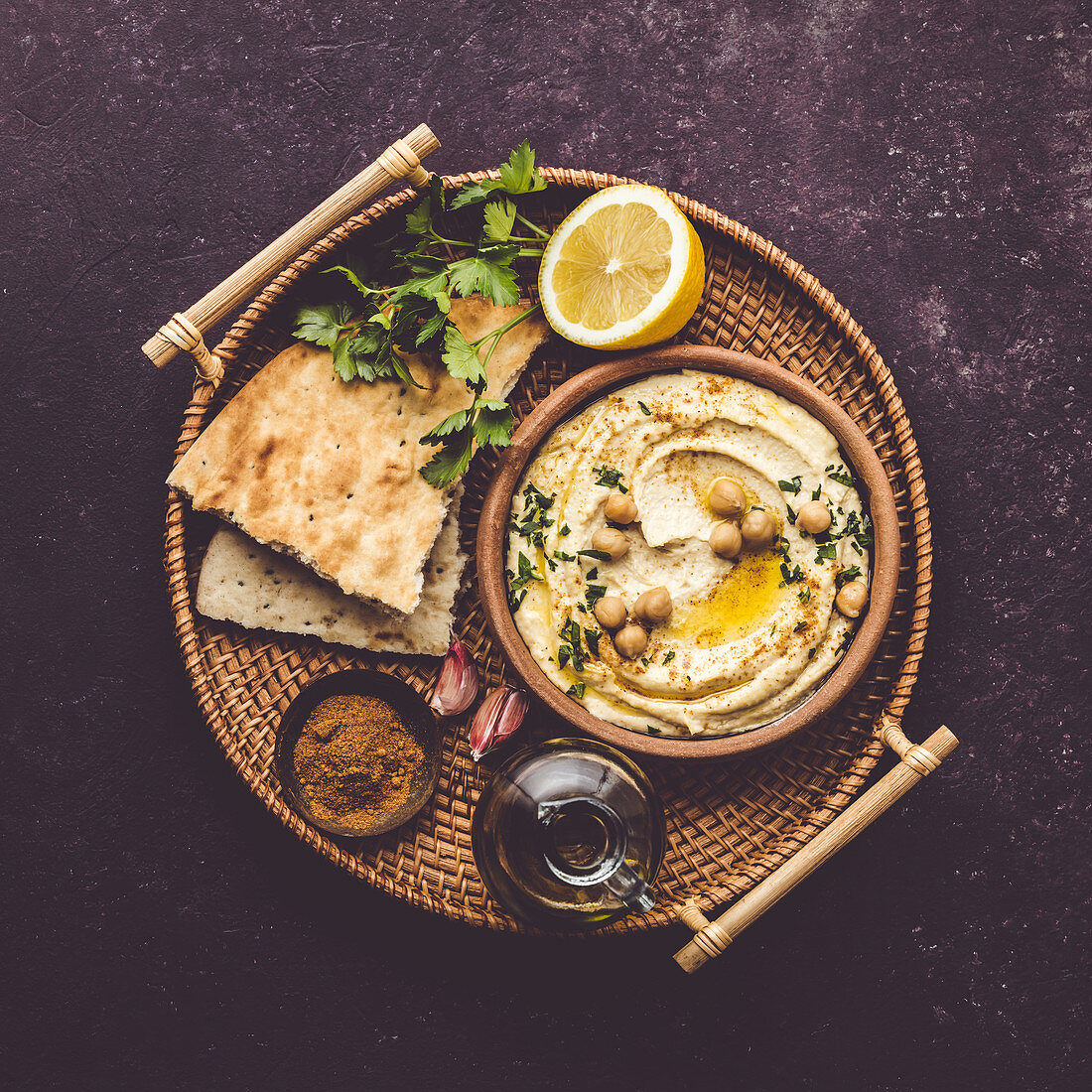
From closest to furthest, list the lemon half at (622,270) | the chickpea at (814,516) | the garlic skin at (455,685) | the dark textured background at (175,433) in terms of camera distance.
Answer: the lemon half at (622,270) → the chickpea at (814,516) → the garlic skin at (455,685) → the dark textured background at (175,433)

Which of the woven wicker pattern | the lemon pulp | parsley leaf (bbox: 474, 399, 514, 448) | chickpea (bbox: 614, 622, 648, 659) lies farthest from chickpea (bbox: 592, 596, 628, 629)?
the lemon pulp

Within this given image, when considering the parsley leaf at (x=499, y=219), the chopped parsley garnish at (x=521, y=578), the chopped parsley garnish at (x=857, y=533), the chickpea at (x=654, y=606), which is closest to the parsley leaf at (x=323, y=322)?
the parsley leaf at (x=499, y=219)

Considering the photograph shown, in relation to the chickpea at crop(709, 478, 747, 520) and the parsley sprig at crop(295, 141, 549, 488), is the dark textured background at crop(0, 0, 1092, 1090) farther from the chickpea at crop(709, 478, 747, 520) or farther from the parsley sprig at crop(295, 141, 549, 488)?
the chickpea at crop(709, 478, 747, 520)

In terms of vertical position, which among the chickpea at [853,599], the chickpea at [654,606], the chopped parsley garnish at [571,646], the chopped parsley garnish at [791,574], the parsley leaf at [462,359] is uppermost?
the chickpea at [853,599]

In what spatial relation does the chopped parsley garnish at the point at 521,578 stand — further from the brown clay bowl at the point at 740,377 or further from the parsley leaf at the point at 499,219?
the parsley leaf at the point at 499,219

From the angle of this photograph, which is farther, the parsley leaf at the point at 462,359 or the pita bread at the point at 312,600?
the pita bread at the point at 312,600

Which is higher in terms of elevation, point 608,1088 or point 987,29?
point 987,29

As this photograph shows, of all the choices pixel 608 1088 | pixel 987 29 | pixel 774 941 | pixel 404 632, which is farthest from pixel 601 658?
pixel 987 29

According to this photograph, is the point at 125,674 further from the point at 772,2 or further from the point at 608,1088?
the point at 772,2
